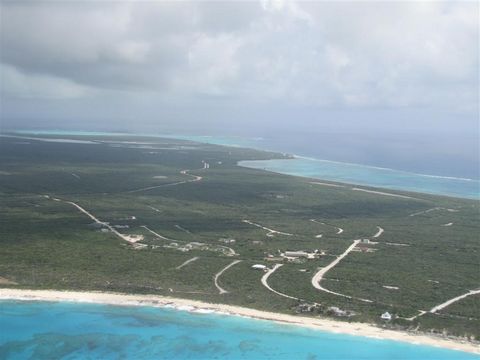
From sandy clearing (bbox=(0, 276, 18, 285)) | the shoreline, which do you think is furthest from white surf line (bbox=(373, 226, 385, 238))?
sandy clearing (bbox=(0, 276, 18, 285))

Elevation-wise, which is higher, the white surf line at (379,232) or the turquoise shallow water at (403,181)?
the turquoise shallow water at (403,181)

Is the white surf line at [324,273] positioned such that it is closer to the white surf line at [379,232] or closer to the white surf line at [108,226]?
the white surf line at [379,232]

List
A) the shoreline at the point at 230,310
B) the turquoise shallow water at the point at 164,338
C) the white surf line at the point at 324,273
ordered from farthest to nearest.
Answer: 1. the white surf line at the point at 324,273
2. the shoreline at the point at 230,310
3. the turquoise shallow water at the point at 164,338

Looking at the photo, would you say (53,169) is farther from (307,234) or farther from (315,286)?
(315,286)

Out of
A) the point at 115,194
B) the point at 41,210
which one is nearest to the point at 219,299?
the point at 41,210

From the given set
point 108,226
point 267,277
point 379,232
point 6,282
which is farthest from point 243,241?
point 6,282

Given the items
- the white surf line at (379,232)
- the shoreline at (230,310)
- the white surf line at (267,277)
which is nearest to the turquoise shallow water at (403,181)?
the white surf line at (379,232)

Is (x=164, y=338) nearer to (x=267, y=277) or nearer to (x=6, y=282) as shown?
(x=267, y=277)
